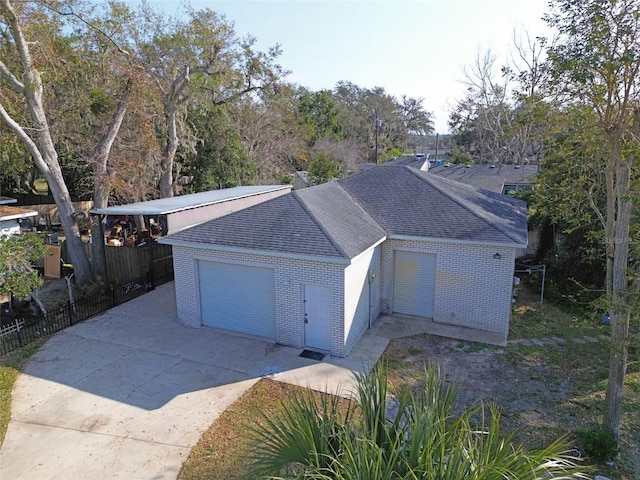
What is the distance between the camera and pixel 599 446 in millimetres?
6809

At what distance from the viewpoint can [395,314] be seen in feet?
41.5

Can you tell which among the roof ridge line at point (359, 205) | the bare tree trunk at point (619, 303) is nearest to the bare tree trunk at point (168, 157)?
the roof ridge line at point (359, 205)

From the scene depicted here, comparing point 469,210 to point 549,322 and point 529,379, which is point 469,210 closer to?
point 549,322

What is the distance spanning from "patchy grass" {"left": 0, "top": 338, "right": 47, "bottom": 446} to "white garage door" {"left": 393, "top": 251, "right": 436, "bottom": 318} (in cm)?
958

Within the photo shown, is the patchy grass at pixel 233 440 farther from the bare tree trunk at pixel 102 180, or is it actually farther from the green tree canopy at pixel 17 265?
the bare tree trunk at pixel 102 180

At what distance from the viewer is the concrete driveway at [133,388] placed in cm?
679

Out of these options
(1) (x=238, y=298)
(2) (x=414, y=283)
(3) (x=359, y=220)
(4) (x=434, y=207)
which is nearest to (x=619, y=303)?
(2) (x=414, y=283)

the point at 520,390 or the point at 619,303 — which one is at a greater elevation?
the point at 619,303

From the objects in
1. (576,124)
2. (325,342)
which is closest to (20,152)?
(325,342)

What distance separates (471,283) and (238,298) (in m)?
6.33

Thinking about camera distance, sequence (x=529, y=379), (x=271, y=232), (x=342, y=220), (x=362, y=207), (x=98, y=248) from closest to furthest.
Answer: (x=529, y=379) → (x=271, y=232) → (x=342, y=220) → (x=362, y=207) → (x=98, y=248)

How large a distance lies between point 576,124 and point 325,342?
697 cm

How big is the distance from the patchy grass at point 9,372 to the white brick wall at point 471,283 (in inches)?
380

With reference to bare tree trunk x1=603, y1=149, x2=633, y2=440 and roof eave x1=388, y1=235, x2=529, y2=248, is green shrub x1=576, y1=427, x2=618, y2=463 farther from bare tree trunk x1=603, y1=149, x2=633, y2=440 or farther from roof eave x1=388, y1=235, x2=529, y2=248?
roof eave x1=388, y1=235, x2=529, y2=248
